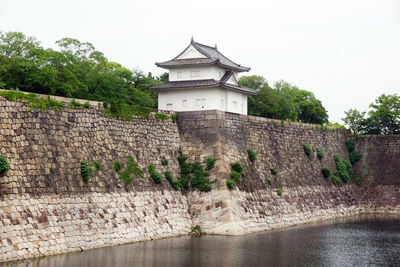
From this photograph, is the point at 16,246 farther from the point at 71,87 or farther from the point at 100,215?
the point at 71,87

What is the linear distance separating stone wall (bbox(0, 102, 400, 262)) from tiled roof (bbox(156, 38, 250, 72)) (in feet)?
13.7

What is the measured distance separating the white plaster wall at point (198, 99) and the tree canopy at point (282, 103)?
17.0 metres

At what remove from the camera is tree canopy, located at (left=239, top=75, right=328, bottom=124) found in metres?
60.6

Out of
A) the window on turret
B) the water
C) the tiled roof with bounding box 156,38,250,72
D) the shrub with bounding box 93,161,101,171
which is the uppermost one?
the tiled roof with bounding box 156,38,250,72

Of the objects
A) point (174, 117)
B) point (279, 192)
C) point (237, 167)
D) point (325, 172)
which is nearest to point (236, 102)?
point (174, 117)

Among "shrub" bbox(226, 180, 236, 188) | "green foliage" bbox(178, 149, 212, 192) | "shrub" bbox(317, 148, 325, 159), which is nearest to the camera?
"shrub" bbox(226, 180, 236, 188)

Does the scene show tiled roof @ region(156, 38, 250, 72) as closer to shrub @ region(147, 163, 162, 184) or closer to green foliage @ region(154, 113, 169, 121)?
green foliage @ region(154, 113, 169, 121)

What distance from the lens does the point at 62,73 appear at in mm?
34875

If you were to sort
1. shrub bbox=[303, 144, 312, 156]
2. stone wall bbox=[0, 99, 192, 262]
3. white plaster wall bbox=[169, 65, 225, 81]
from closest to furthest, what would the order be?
stone wall bbox=[0, 99, 192, 262]
white plaster wall bbox=[169, 65, 225, 81]
shrub bbox=[303, 144, 312, 156]

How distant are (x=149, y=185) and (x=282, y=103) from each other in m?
30.7

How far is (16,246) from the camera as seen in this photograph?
2447cm

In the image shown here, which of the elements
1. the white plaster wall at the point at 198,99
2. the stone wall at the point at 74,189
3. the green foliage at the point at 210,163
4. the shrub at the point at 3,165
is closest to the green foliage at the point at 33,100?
the stone wall at the point at 74,189

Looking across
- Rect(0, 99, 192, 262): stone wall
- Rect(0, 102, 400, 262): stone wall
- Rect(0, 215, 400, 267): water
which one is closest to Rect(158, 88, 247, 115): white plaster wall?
Rect(0, 102, 400, 262): stone wall

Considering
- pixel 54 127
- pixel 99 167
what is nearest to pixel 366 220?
pixel 99 167
